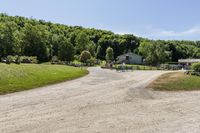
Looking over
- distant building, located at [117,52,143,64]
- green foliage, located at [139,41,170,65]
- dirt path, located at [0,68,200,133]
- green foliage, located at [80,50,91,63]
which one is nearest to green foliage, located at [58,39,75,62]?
green foliage, located at [80,50,91,63]

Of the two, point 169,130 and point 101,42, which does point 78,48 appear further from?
point 169,130

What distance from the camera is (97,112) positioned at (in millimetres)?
21578

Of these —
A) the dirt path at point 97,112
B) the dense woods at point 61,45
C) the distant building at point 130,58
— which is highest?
the dense woods at point 61,45

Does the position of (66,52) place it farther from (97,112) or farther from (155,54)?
(97,112)

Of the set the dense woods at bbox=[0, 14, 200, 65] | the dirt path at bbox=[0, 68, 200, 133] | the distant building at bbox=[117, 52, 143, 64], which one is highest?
the dense woods at bbox=[0, 14, 200, 65]

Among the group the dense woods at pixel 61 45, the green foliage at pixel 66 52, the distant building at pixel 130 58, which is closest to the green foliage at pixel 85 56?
the dense woods at pixel 61 45

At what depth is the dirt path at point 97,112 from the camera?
1750cm

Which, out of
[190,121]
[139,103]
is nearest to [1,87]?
[139,103]

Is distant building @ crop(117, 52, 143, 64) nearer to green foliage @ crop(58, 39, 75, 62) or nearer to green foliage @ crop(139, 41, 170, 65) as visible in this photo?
green foliage @ crop(139, 41, 170, 65)

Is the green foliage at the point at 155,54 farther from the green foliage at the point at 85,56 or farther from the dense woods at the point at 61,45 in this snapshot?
the green foliage at the point at 85,56

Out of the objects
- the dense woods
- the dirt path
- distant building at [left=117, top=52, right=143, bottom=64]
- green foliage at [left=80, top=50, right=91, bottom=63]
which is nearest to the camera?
the dirt path

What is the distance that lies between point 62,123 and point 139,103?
9296 mm

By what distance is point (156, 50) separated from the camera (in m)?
137

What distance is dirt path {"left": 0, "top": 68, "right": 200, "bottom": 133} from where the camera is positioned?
17.5m
